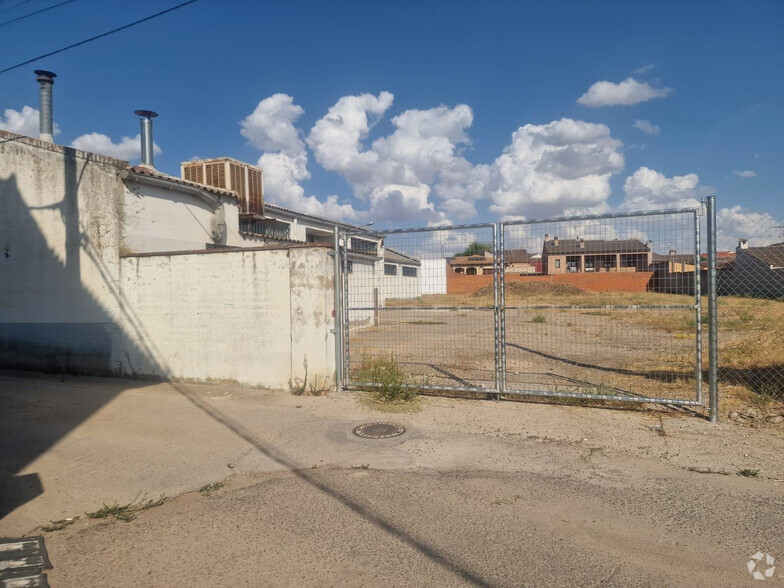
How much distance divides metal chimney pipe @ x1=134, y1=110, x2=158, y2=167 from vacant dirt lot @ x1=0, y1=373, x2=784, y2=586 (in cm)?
940

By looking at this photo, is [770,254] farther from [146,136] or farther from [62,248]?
[146,136]

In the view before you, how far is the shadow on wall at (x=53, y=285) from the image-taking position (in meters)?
9.91

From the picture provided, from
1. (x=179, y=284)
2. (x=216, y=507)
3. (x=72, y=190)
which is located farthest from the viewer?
(x=72, y=190)

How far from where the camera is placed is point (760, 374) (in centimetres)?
760

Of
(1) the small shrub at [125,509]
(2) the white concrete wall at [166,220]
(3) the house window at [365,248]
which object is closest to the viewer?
(1) the small shrub at [125,509]

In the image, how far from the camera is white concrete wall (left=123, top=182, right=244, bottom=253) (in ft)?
34.4

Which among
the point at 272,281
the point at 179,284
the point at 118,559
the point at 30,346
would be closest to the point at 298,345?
the point at 272,281

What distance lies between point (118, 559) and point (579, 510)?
10.8ft

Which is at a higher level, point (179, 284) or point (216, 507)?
point (179, 284)

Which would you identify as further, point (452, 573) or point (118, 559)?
point (118, 559)

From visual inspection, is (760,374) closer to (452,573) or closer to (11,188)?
(452,573)

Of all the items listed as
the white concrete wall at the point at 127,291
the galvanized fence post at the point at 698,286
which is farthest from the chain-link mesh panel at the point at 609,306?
the white concrete wall at the point at 127,291

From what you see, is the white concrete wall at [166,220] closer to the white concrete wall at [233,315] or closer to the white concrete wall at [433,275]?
the white concrete wall at [233,315]

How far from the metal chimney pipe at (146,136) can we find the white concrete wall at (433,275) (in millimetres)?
10485
